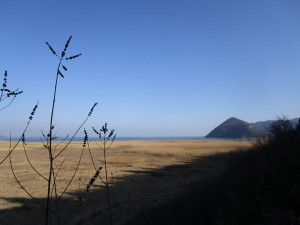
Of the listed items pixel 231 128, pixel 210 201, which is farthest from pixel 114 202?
pixel 231 128

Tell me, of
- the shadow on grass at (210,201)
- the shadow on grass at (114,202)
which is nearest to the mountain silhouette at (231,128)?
the shadow on grass at (114,202)

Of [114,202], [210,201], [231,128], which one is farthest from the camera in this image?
[231,128]

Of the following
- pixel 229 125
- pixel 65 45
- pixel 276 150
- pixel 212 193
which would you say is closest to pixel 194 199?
pixel 212 193

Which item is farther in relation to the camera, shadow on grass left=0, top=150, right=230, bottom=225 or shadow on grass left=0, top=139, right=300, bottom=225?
shadow on grass left=0, top=150, right=230, bottom=225

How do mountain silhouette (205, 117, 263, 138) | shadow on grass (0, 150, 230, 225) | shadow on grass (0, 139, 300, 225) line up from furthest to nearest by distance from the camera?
mountain silhouette (205, 117, 263, 138) → shadow on grass (0, 150, 230, 225) → shadow on grass (0, 139, 300, 225)

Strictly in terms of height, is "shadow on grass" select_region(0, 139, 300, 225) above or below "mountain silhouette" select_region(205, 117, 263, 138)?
below

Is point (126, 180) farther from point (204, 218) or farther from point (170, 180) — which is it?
point (204, 218)

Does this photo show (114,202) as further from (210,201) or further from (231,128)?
(231,128)

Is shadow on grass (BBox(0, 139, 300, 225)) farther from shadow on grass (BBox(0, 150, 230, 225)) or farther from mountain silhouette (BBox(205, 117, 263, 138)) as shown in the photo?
mountain silhouette (BBox(205, 117, 263, 138))

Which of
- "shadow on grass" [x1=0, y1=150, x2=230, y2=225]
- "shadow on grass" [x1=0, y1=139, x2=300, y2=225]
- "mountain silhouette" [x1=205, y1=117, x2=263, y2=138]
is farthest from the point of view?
"mountain silhouette" [x1=205, y1=117, x2=263, y2=138]

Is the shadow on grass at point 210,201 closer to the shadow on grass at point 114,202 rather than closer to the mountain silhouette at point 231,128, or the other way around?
the shadow on grass at point 114,202

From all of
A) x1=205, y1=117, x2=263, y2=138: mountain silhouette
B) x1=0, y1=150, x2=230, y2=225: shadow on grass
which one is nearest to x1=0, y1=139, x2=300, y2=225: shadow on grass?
x1=0, y1=150, x2=230, y2=225: shadow on grass

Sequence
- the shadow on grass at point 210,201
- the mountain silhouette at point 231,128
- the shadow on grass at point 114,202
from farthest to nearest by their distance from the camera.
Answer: the mountain silhouette at point 231,128
the shadow on grass at point 114,202
the shadow on grass at point 210,201

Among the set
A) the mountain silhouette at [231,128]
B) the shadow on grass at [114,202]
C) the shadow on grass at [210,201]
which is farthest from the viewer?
the mountain silhouette at [231,128]
